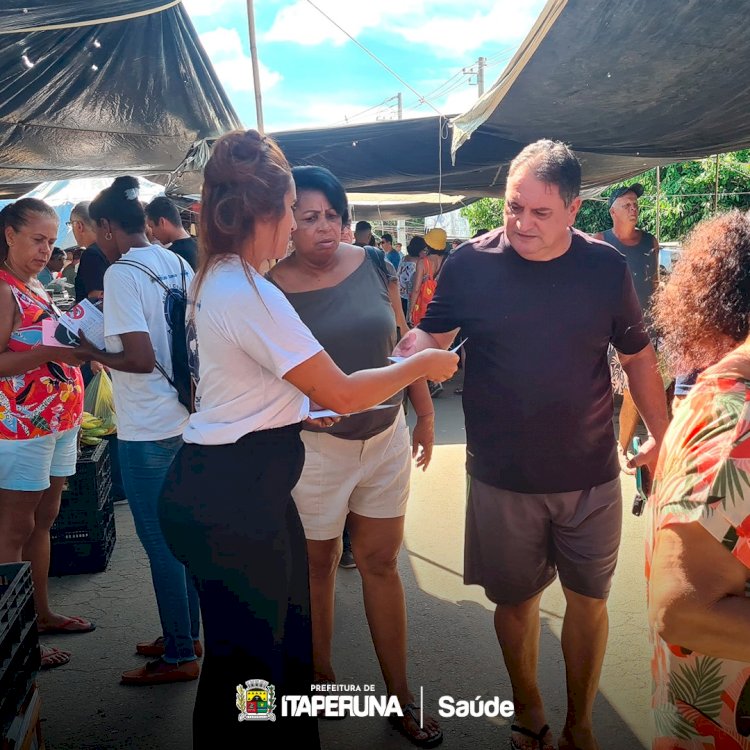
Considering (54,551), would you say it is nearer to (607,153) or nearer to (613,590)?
(613,590)

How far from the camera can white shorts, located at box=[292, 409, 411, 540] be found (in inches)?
96.7

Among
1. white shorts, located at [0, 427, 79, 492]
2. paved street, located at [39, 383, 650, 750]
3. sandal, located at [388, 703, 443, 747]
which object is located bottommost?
paved street, located at [39, 383, 650, 750]

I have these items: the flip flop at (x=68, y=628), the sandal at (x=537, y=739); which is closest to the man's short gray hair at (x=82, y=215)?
the flip flop at (x=68, y=628)

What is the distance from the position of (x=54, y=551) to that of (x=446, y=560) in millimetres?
2196

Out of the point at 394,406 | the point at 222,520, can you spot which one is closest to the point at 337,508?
the point at 394,406

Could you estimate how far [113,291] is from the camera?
2.49 meters

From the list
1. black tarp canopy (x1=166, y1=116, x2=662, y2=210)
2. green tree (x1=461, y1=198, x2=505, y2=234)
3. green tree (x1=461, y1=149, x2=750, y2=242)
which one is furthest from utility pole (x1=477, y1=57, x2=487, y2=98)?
black tarp canopy (x1=166, y1=116, x2=662, y2=210)

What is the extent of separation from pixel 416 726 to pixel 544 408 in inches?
49.4

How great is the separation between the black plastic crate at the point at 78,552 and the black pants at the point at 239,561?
2.32 m

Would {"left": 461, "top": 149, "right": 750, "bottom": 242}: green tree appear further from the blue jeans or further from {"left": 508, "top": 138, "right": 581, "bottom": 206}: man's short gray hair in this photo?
the blue jeans

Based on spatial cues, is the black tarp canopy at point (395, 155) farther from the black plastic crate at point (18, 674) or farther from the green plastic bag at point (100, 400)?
the black plastic crate at point (18, 674)

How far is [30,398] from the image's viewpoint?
285 centimetres

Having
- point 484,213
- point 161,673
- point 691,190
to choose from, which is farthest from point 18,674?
point 484,213

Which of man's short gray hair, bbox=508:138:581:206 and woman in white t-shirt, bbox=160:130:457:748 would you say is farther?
man's short gray hair, bbox=508:138:581:206
